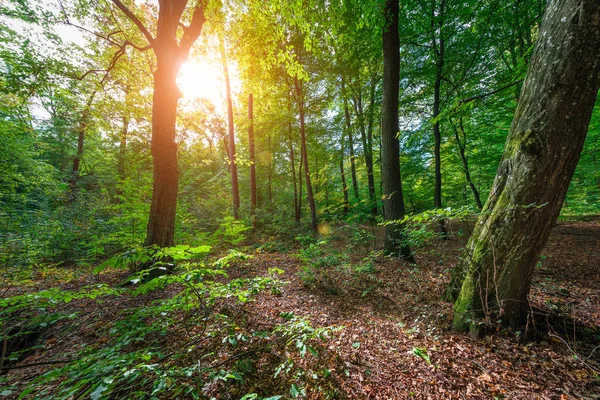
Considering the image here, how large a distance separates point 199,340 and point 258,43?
7.60 metres

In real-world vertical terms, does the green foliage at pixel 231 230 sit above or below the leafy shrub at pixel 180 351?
above

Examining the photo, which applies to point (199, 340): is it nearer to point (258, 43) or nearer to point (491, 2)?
point (258, 43)

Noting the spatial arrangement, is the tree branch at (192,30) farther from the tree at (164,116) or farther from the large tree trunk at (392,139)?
the large tree trunk at (392,139)

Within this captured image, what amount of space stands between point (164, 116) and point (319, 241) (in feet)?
17.5

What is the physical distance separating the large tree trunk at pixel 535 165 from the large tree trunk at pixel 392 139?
259 centimetres

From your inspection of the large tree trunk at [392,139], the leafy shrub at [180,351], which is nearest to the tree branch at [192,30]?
the large tree trunk at [392,139]

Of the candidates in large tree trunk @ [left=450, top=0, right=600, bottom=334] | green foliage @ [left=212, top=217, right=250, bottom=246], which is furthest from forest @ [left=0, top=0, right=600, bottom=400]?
green foliage @ [left=212, top=217, right=250, bottom=246]

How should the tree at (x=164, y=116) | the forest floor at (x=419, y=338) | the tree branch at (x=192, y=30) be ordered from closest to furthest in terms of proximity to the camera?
1. the forest floor at (x=419, y=338)
2. the tree at (x=164, y=116)
3. the tree branch at (x=192, y=30)

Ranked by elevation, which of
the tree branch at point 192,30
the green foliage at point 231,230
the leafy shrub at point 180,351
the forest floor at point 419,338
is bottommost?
the forest floor at point 419,338

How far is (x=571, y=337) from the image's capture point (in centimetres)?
239

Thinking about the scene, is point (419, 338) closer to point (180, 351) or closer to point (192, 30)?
point (180, 351)

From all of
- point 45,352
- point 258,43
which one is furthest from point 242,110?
point 45,352

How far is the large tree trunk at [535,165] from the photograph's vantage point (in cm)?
200

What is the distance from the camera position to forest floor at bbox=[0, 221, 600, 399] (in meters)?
Answer: 1.97
